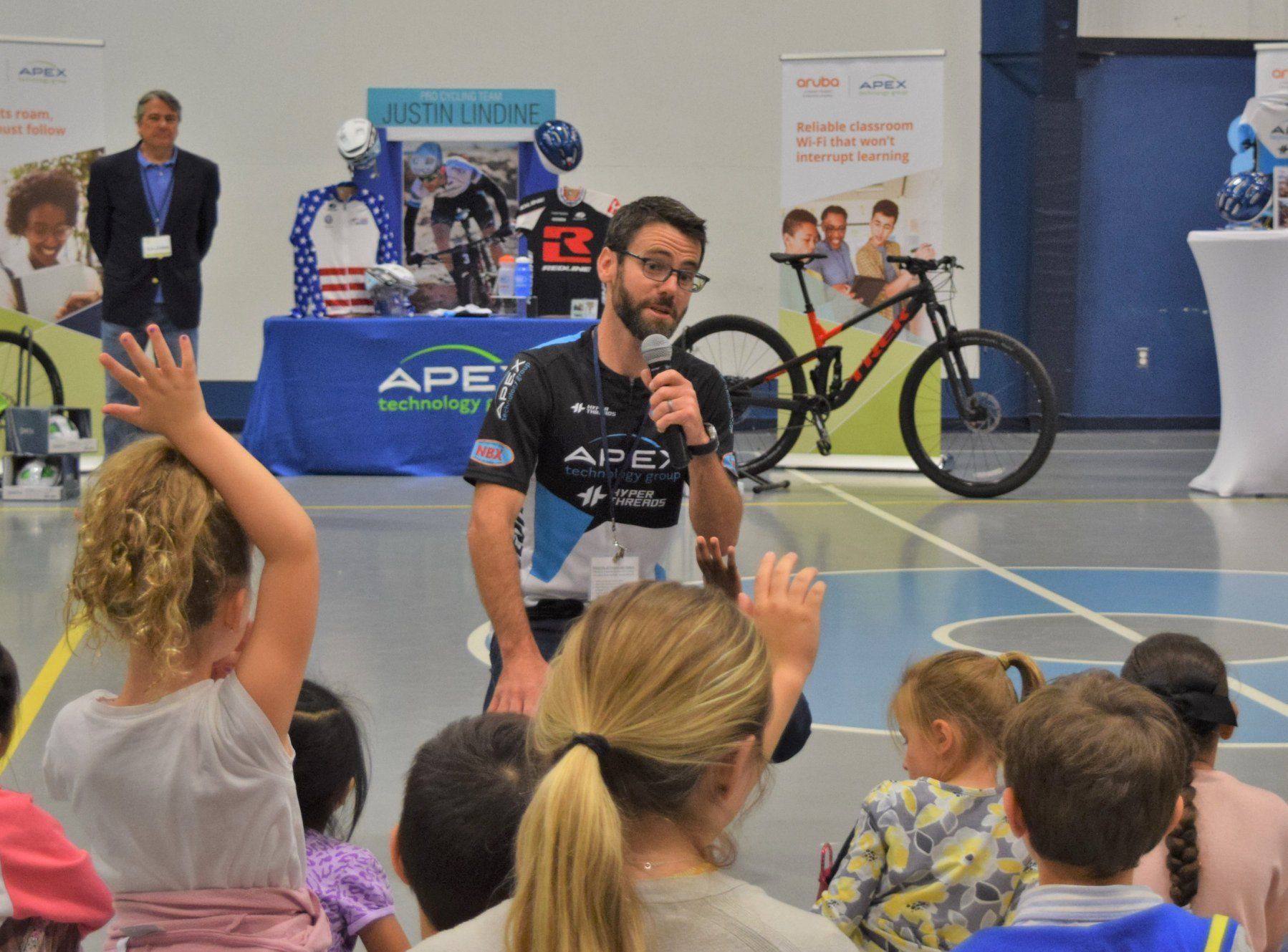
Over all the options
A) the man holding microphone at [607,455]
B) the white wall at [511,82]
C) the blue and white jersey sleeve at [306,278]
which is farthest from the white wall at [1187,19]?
the man holding microphone at [607,455]

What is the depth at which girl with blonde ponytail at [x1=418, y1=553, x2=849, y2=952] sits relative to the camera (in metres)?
1.18

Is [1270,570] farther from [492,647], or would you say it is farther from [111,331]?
[111,331]

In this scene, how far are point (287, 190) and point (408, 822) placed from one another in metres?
10.3

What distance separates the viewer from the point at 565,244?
29.4ft

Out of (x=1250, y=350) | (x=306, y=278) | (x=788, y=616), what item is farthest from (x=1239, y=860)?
(x=306, y=278)

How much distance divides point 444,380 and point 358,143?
64.0 inches

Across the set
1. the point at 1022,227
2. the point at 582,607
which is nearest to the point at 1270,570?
the point at 582,607

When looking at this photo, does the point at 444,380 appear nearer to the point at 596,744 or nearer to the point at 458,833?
the point at 458,833

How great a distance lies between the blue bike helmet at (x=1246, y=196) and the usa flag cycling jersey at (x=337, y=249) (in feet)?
15.6

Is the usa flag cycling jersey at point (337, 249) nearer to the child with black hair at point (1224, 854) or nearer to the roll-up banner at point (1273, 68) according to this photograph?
the roll-up banner at point (1273, 68)

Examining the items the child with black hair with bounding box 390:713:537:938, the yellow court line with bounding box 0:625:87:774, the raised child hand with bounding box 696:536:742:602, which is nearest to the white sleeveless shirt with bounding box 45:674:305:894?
the child with black hair with bounding box 390:713:537:938

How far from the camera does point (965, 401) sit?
7.68 m

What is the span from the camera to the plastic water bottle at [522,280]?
28.3 ft

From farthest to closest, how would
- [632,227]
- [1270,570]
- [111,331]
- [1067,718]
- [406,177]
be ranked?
[406,177]
[111,331]
[1270,570]
[632,227]
[1067,718]
